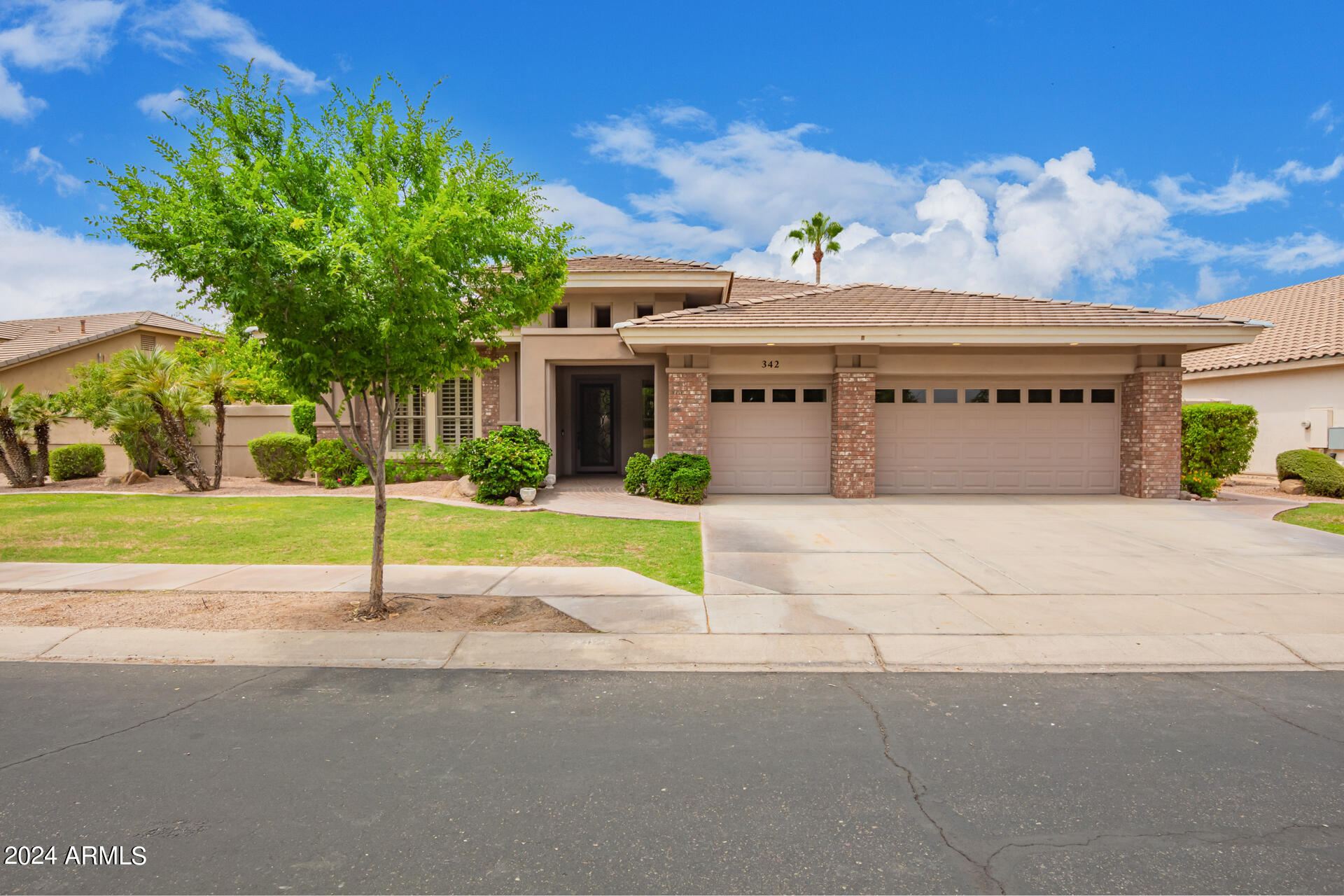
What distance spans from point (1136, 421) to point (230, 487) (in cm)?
2078

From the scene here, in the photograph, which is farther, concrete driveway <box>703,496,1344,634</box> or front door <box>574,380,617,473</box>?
front door <box>574,380,617,473</box>

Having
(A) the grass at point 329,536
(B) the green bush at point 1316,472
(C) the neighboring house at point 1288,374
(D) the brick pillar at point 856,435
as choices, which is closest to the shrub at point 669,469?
(A) the grass at point 329,536

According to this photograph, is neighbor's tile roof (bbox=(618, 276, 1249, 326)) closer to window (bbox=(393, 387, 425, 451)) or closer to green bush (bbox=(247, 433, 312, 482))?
window (bbox=(393, 387, 425, 451))

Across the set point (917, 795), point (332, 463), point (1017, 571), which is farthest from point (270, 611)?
point (332, 463)

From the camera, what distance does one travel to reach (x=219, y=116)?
5902mm

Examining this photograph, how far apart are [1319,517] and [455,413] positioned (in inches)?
711

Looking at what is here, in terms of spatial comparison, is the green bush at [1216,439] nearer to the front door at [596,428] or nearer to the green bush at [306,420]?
the front door at [596,428]

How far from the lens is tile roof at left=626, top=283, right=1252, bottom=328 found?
47.3ft

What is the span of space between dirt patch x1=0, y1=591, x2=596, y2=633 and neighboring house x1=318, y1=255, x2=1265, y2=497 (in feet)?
28.1

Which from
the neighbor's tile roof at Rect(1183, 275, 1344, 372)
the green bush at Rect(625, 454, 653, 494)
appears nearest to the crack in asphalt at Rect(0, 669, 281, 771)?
the green bush at Rect(625, 454, 653, 494)

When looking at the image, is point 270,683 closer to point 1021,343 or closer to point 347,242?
point 347,242

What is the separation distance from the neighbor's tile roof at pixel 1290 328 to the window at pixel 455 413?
18225 millimetres

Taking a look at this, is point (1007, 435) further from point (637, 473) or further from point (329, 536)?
point (329, 536)

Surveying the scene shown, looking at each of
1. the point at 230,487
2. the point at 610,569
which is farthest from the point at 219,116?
the point at 230,487
